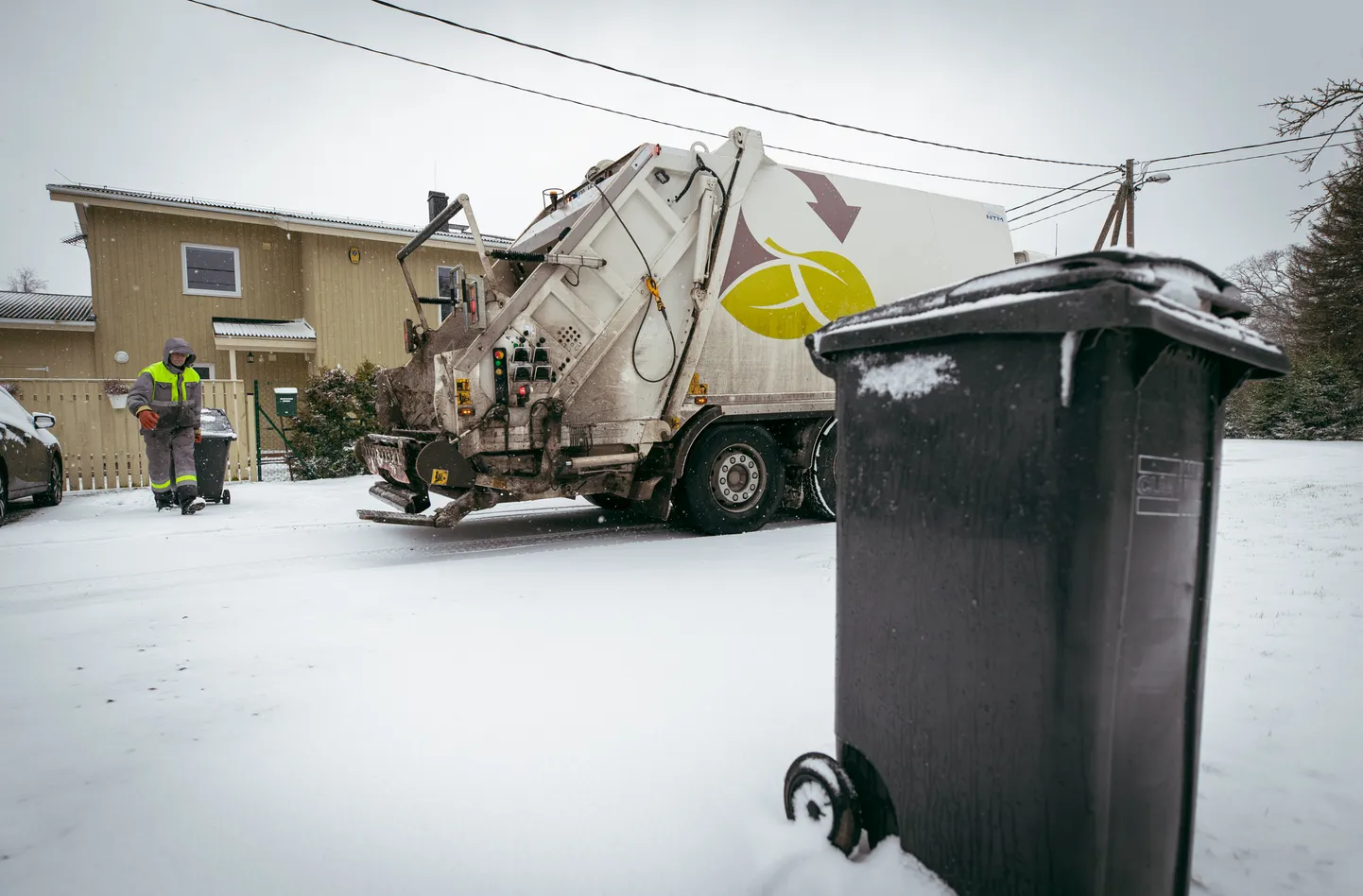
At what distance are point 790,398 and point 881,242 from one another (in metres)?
1.71

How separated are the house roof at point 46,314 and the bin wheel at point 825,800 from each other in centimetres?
1832

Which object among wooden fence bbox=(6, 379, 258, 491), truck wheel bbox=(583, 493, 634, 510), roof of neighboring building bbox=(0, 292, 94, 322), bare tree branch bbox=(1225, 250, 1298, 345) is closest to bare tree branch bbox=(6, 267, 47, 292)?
roof of neighboring building bbox=(0, 292, 94, 322)

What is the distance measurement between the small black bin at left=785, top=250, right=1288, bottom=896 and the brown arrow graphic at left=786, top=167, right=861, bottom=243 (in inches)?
189

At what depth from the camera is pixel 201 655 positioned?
2.94 m

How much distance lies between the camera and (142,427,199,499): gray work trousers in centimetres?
693

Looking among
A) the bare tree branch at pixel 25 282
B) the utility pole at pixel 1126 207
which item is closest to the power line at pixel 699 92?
the utility pole at pixel 1126 207

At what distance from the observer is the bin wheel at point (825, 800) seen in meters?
1.54

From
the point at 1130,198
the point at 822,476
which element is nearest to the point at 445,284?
the point at 822,476

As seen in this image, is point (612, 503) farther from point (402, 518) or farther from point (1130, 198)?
point (1130, 198)

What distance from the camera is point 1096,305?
3.54 ft

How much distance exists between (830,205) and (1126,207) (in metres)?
16.6

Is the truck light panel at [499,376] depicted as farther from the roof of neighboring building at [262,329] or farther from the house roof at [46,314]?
the house roof at [46,314]

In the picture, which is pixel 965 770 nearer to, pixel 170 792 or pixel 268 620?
pixel 170 792

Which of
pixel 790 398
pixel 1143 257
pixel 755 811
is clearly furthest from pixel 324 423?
pixel 1143 257
